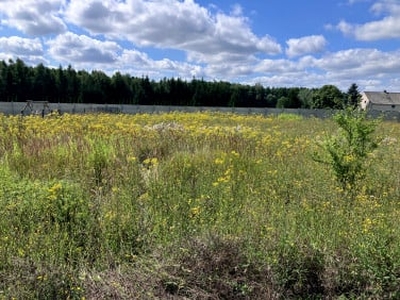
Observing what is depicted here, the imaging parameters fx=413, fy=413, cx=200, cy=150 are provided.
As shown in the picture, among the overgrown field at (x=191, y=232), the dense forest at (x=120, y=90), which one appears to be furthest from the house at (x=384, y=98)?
the overgrown field at (x=191, y=232)

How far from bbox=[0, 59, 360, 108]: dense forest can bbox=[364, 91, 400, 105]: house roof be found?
19473 millimetres

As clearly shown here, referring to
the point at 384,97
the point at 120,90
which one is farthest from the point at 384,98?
the point at 120,90

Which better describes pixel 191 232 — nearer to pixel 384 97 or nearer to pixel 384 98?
pixel 384 98

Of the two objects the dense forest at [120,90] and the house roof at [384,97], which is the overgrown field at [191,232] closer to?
A: the dense forest at [120,90]

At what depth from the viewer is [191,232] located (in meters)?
3.88

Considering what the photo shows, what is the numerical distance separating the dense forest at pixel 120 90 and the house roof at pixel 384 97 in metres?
19.5

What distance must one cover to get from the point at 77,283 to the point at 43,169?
3.25 m

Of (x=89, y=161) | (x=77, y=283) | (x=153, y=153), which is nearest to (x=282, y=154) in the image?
(x=153, y=153)

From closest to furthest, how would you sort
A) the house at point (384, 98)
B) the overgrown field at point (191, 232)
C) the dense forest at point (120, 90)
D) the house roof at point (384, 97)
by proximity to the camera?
Result: the overgrown field at point (191, 232), the dense forest at point (120, 90), the house at point (384, 98), the house roof at point (384, 97)

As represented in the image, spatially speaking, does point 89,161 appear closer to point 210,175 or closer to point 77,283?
point 210,175

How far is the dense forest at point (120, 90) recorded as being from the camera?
4794 centimetres

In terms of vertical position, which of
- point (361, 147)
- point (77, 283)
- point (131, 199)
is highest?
point (361, 147)

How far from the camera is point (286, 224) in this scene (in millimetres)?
4004

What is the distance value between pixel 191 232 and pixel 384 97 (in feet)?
296
